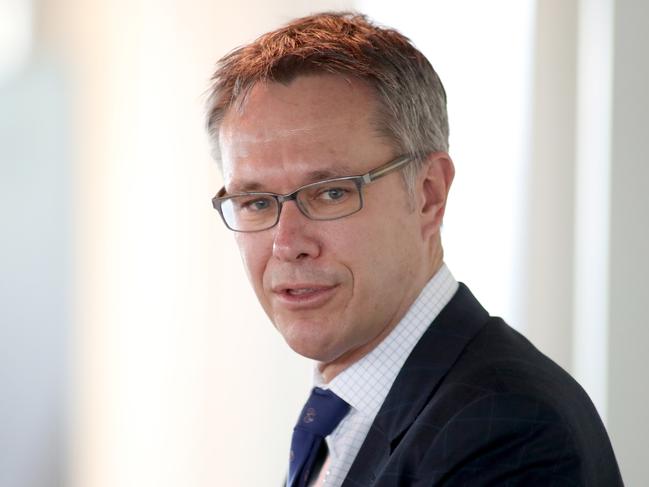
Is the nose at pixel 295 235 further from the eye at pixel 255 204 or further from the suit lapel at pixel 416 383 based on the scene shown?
the suit lapel at pixel 416 383

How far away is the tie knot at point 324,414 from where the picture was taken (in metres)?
1.32

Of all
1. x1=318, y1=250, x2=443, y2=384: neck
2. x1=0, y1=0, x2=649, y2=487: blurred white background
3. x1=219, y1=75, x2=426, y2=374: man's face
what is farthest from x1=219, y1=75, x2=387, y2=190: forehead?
x1=0, y1=0, x2=649, y2=487: blurred white background

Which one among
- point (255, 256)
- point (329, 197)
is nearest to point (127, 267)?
point (255, 256)

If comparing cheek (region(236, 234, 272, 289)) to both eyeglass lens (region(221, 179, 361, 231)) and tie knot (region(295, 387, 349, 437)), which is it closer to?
eyeglass lens (region(221, 179, 361, 231))

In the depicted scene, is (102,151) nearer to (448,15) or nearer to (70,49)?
(70,49)

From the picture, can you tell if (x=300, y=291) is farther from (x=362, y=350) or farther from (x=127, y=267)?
(x=127, y=267)

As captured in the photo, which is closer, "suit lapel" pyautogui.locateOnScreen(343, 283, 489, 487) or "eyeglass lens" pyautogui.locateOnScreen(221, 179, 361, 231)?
"suit lapel" pyautogui.locateOnScreen(343, 283, 489, 487)

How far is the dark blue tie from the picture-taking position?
132cm

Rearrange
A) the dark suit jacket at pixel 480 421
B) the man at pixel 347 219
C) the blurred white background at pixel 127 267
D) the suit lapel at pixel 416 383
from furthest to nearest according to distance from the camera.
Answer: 1. the blurred white background at pixel 127 267
2. the man at pixel 347 219
3. the suit lapel at pixel 416 383
4. the dark suit jacket at pixel 480 421

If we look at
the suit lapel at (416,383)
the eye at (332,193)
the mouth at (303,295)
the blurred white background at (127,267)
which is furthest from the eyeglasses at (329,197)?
the blurred white background at (127,267)

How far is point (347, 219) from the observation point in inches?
50.3

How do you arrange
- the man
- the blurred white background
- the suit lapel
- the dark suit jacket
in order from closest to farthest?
the dark suit jacket → the suit lapel → the man → the blurred white background

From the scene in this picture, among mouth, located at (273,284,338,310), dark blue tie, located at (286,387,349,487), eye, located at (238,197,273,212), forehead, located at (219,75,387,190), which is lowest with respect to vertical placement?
dark blue tie, located at (286,387,349,487)

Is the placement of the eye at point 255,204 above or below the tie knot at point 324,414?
above
